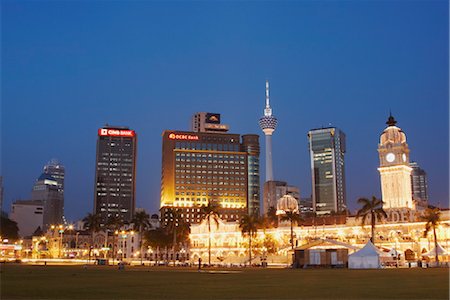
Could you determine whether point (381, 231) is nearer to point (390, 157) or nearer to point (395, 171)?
point (395, 171)

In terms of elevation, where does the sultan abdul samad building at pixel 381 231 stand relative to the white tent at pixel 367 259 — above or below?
above

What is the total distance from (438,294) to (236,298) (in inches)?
407

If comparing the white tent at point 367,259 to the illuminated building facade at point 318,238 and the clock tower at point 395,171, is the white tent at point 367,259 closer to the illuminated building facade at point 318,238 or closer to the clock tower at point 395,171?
the illuminated building facade at point 318,238

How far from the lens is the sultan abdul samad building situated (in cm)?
12150

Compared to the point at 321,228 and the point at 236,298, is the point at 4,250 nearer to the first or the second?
the point at 321,228

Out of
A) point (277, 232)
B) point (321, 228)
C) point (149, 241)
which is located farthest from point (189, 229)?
point (321, 228)

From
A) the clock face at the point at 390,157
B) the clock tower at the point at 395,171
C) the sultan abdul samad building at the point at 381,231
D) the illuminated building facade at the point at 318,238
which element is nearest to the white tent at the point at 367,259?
the illuminated building facade at the point at 318,238

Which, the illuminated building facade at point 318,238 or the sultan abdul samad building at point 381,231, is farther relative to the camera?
the sultan abdul samad building at point 381,231

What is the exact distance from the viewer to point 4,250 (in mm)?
183125

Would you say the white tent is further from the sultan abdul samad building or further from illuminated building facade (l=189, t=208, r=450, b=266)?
the sultan abdul samad building

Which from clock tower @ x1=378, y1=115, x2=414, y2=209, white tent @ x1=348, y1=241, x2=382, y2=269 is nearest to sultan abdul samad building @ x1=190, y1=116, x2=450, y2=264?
clock tower @ x1=378, y1=115, x2=414, y2=209

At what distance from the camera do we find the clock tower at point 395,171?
137750 mm

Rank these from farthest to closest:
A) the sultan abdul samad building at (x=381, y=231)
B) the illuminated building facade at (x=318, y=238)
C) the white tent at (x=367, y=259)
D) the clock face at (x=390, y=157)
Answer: the clock face at (x=390, y=157)
the sultan abdul samad building at (x=381, y=231)
the illuminated building facade at (x=318, y=238)
the white tent at (x=367, y=259)

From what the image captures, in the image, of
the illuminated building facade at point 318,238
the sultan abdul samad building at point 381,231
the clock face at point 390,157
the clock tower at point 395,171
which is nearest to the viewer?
the illuminated building facade at point 318,238
